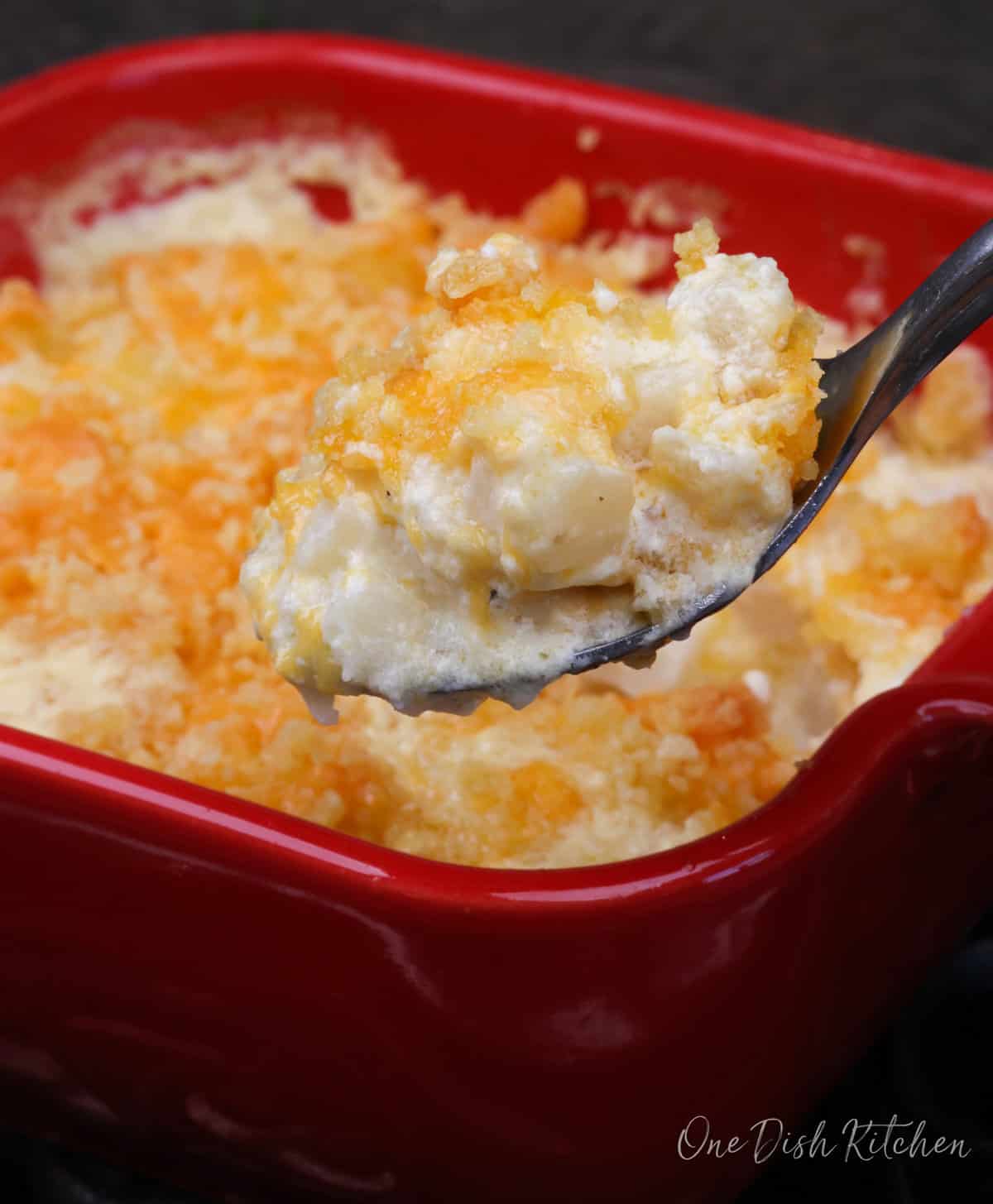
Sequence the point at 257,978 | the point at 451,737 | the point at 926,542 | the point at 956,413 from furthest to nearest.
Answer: the point at 956,413 → the point at 926,542 → the point at 451,737 → the point at 257,978

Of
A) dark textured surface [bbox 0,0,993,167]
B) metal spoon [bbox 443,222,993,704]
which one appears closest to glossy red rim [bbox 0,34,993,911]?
metal spoon [bbox 443,222,993,704]

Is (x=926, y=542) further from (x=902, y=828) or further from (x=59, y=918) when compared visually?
(x=59, y=918)

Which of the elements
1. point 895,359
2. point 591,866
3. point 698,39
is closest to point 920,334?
point 895,359

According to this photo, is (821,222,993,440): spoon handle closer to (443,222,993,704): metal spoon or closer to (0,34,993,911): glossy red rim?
(443,222,993,704): metal spoon

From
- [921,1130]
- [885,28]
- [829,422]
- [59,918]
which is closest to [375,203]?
[829,422]

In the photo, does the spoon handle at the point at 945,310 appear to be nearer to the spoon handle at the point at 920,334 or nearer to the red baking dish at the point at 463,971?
the spoon handle at the point at 920,334

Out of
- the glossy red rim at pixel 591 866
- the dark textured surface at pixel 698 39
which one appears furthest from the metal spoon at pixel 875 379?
the dark textured surface at pixel 698 39
